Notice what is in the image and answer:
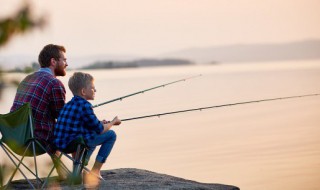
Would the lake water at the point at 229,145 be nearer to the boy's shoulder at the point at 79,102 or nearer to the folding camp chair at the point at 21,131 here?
the folding camp chair at the point at 21,131

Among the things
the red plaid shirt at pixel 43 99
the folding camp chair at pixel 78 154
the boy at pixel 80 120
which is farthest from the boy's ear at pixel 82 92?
the folding camp chair at pixel 78 154

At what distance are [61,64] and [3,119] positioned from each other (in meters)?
0.61

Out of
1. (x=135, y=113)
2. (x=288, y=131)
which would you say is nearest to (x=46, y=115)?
(x=288, y=131)

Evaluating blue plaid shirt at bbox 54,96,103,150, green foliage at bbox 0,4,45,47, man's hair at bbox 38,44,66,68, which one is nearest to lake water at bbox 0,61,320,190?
blue plaid shirt at bbox 54,96,103,150

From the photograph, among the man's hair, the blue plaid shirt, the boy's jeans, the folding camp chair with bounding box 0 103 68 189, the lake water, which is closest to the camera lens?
the folding camp chair with bounding box 0 103 68 189

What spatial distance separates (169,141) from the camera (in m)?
10.6

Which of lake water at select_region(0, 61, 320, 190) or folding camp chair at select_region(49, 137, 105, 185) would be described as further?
lake water at select_region(0, 61, 320, 190)

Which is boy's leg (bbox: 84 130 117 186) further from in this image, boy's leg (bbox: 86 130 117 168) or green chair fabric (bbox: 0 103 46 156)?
green chair fabric (bbox: 0 103 46 156)

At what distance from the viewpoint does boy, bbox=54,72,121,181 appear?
16.6 feet

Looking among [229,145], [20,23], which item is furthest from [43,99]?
[229,145]

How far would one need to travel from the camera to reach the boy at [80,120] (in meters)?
5.07

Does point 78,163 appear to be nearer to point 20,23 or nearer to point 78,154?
point 78,154

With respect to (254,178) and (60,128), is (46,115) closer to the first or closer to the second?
(60,128)

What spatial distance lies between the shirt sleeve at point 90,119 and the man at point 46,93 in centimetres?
26
